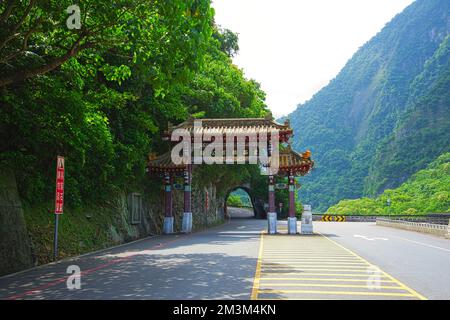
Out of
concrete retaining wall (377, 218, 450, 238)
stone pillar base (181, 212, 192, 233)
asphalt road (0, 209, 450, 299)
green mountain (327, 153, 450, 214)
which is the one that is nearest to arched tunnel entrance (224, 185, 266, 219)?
green mountain (327, 153, 450, 214)

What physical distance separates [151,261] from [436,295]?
7820 millimetres

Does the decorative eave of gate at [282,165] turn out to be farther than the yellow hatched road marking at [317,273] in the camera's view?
Yes

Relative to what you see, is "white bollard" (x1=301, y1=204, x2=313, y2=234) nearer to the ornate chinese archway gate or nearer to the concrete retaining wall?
the ornate chinese archway gate

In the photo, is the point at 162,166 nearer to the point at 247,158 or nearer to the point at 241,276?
the point at 247,158

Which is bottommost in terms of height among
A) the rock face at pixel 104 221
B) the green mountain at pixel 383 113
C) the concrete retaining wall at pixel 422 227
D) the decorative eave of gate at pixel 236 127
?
the concrete retaining wall at pixel 422 227

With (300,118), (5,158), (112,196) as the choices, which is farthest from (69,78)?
(300,118)

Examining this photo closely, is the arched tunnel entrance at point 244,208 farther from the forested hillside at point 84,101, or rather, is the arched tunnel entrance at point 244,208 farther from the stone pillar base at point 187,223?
the forested hillside at point 84,101

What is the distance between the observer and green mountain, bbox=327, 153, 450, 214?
56938 millimetres

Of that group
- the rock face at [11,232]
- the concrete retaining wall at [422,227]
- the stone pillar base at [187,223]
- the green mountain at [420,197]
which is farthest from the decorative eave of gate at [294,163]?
the green mountain at [420,197]

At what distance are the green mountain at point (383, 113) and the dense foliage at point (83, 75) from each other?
3162 inches

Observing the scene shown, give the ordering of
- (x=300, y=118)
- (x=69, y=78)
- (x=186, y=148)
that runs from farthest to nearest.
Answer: (x=300, y=118)
(x=186, y=148)
(x=69, y=78)

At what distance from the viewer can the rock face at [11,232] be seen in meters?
10.5
